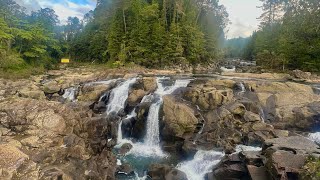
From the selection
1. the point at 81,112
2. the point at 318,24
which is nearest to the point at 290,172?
the point at 81,112

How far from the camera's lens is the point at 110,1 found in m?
70.2

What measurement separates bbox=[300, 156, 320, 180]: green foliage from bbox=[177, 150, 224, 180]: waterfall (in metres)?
6.66

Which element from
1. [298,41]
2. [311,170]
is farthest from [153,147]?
[298,41]

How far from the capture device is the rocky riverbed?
47.6 ft

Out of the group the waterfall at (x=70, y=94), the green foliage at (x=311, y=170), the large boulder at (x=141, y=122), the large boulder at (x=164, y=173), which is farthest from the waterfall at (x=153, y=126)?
the green foliage at (x=311, y=170)

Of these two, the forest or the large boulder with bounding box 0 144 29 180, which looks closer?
the large boulder with bounding box 0 144 29 180

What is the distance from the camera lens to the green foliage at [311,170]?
1112cm

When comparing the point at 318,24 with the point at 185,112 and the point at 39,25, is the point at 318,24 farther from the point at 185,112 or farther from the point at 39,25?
A: the point at 39,25

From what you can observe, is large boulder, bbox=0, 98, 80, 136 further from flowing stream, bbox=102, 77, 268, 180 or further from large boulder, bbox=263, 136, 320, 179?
large boulder, bbox=263, 136, 320, 179

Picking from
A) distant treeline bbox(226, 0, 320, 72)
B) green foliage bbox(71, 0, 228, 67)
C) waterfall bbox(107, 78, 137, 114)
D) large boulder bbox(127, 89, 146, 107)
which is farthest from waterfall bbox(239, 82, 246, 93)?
green foliage bbox(71, 0, 228, 67)

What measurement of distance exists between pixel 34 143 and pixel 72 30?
91.2 metres

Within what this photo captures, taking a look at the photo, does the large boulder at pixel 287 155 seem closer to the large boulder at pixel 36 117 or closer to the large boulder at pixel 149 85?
the large boulder at pixel 36 117

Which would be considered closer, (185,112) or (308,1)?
(185,112)

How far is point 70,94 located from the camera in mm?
30328
